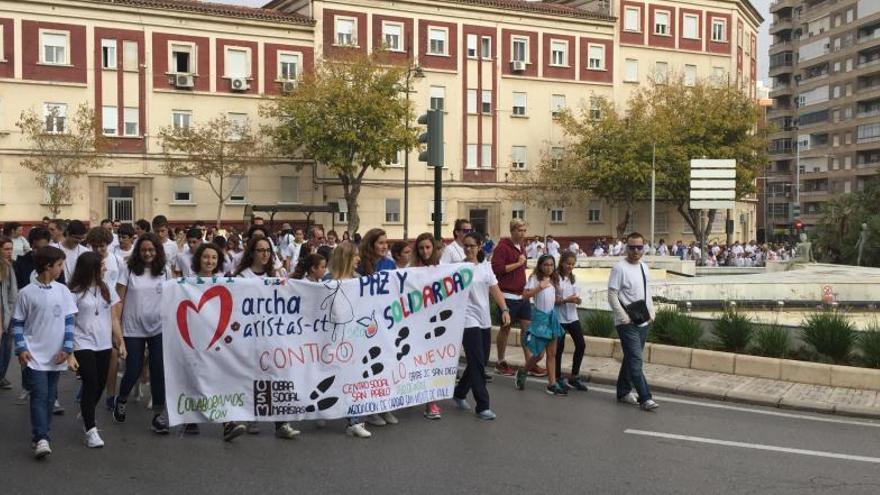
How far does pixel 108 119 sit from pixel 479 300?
40.0 meters

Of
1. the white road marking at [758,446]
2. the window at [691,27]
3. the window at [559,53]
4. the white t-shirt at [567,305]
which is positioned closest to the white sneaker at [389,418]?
the white road marking at [758,446]

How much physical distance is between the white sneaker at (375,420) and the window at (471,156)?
45040 millimetres

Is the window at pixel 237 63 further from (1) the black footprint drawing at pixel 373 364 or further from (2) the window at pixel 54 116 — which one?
(1) the black footprint drawing at pixel 373 364

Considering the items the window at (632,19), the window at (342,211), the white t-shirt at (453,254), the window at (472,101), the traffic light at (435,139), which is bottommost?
the white t-shirt at (453,254)

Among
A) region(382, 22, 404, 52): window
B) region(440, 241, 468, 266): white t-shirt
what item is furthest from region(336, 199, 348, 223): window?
region(440, 241, 468, 266): white t-shirt

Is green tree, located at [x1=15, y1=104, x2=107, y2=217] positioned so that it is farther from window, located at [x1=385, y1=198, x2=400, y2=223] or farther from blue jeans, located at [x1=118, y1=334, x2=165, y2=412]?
blue jeans, located at [x1=118, y1=334, x2=165, y2=412]

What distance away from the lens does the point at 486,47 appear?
5497cm

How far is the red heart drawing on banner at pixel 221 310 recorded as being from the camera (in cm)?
874

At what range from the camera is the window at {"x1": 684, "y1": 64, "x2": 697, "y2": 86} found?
200 feet

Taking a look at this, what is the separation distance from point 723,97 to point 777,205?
5516 centimetres

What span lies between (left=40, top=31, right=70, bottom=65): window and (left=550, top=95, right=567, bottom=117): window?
27.0 meters

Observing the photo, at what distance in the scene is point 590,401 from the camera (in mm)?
10969

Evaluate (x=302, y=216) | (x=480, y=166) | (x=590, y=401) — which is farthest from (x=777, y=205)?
(x=590, y=401)

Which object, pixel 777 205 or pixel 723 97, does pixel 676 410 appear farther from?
pixel 777 205
